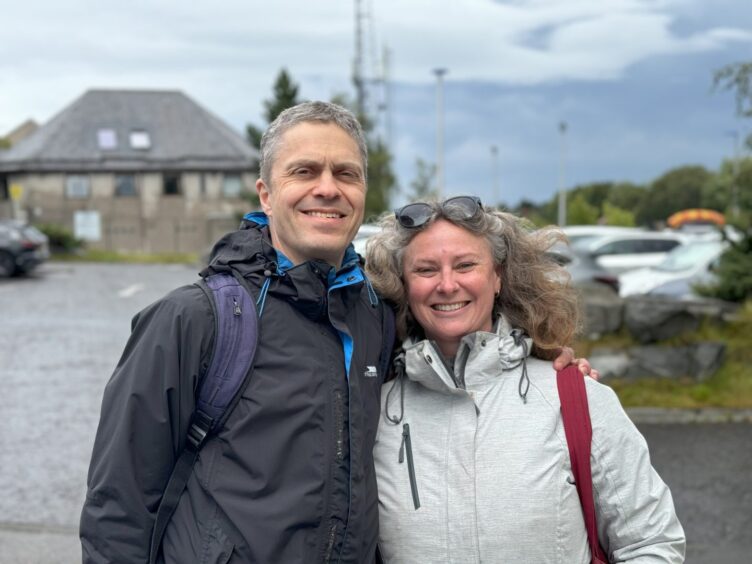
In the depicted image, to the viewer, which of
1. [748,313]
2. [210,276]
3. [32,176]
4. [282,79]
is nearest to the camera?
[210,276]

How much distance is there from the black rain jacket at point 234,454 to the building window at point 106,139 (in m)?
49.9

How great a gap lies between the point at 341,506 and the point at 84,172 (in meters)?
49.7

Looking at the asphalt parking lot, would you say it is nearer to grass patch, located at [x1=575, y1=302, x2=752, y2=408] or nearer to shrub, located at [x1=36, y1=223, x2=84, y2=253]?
grass patch, located at [x1=575, y1=302, x2=752, y2=408]

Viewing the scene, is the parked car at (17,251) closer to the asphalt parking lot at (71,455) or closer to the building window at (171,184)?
the asphalt parking lot at (71,455)

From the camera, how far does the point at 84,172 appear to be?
161 feet

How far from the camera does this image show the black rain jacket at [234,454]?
228 cm

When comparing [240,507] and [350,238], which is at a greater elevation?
[350,238]

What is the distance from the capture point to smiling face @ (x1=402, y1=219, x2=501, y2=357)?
281cm

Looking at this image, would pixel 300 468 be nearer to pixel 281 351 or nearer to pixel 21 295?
pixel 281 351

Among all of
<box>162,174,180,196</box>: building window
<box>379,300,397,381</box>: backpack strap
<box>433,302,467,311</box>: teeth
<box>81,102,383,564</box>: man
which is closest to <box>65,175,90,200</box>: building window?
<box>162,174,180,196</box>: building window

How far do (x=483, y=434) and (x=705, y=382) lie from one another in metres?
7.68

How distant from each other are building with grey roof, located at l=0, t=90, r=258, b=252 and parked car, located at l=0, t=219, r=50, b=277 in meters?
23.9

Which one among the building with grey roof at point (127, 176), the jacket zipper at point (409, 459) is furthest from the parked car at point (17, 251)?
the building with grey roof at point (127, 176)

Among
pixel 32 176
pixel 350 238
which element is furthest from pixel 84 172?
pixel 350 238
